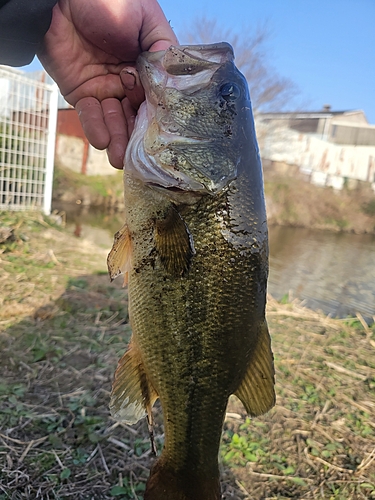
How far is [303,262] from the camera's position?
42.9ft

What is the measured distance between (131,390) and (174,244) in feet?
2.13

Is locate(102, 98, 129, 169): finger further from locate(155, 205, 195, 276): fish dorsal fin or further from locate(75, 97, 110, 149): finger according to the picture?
locate(155, 205, 195, 276): fish dorsal fin

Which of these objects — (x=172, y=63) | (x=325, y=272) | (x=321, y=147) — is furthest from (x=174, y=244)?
(x=321, y=147)

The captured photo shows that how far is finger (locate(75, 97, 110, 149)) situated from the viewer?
7.20 feet

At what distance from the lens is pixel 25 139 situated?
28.6 ft

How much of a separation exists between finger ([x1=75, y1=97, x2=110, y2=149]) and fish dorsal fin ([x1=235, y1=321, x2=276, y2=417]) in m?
1.29

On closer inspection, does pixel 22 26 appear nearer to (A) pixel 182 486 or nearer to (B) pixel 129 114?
(B) pixel 129 114

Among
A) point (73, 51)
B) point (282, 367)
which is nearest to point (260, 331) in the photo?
point (73, 51)

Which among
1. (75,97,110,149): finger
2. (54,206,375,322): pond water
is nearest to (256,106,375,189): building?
(54,206,375,322): pond water

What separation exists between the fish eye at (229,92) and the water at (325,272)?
649 cm

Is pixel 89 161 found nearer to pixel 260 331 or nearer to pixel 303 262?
pixel 303 262

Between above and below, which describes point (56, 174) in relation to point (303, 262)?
above

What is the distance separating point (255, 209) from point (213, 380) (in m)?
0.69

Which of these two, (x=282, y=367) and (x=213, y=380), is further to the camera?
(x=282, y=367)
